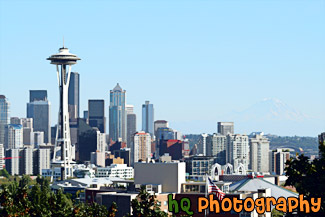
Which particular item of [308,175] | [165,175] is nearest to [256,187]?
[165,175]

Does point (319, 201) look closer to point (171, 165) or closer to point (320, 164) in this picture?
point (320, 164)

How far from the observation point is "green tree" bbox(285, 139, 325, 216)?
82312 mm

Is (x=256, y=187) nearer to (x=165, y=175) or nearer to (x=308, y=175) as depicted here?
(x=165, y=175)

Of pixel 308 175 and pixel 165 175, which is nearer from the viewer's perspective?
pixel 308 175

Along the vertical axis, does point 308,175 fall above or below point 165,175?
above

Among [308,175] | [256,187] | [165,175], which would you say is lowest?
[256,187]

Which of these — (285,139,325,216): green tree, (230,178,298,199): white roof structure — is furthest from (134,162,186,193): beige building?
(285,139,325,216): green tree

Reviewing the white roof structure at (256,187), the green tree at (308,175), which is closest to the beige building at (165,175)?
the white roof structure at (256,187)

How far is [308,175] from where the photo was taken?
82.9m

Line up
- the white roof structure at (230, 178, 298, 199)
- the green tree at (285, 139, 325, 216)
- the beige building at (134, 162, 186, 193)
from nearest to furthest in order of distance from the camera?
the green tree at (285, 139, 325, 216) → the beige building at (134, 162, 186, 193) → the white roof structure at (230, 178, 298, 199)

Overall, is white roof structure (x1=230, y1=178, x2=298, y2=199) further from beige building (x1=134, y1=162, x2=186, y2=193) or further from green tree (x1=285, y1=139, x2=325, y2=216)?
green tree (x1=285, y1=139, x2=325, y2=216)

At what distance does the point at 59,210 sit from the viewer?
100 metres

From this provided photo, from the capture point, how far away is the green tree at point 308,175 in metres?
82.3

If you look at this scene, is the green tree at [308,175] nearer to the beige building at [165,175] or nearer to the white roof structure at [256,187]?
the beige building at [165,175]
